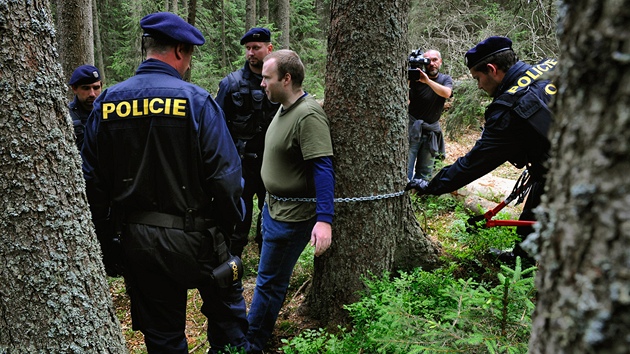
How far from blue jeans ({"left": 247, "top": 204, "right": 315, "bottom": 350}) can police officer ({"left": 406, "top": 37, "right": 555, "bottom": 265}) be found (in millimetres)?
1008

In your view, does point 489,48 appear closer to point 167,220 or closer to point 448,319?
point 448,319

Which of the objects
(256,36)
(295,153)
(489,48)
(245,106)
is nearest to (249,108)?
(245,106)

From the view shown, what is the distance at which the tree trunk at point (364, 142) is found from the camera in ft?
10.2

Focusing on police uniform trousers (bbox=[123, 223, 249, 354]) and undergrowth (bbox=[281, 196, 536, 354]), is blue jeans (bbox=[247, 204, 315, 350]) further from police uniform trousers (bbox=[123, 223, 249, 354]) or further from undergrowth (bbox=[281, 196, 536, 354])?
undergrowth (bbox=[281, 196, 536, 354])

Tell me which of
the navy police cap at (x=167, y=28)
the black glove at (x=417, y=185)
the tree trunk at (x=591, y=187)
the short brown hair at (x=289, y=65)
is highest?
the navy police cap at (x=167, y=28)

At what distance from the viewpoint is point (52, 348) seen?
214cm

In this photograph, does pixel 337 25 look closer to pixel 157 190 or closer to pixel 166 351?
pixel 157 190

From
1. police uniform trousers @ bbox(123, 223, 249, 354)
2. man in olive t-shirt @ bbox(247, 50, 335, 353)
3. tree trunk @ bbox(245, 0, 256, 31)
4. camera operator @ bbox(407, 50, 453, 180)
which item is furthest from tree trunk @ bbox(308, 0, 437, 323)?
tree trunk @ bbox(245, 0, 256, 31)

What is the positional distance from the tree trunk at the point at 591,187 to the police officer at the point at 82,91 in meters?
4.67

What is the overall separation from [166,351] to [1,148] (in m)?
1.72

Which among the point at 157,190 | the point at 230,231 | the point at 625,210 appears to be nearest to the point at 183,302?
the point at 230,231

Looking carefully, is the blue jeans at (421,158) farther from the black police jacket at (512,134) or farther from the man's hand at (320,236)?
the man's hand at (320,236)

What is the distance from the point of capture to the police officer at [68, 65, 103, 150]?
14.9 feet

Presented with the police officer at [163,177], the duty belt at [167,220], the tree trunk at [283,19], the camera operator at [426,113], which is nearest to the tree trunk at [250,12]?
the tree trunk at [283,19]
